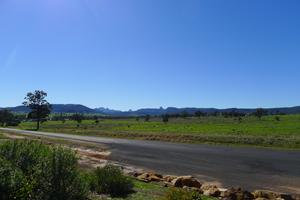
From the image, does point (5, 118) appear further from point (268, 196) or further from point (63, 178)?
point (63, 178)

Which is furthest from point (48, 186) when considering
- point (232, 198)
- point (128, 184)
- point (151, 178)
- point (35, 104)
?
point (35, 104)

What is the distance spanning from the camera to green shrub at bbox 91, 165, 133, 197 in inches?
567

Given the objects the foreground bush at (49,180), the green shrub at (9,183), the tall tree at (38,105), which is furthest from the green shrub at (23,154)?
the tall tree at (38,105)

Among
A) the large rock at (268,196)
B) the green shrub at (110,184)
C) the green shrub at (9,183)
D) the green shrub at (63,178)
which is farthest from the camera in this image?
the large rock at (268,196)

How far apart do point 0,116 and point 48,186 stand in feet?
485

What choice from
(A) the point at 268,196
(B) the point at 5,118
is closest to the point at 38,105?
(B) the point at 5,118

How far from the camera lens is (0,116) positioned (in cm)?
15062

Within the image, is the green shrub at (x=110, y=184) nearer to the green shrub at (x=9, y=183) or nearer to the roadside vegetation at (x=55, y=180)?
the roadside vegetation at (x=55, y=180)

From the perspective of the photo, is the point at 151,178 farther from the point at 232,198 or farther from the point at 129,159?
the point at 129,159

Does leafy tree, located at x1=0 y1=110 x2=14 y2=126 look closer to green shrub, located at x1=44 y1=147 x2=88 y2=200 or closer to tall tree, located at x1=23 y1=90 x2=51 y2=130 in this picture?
tall tree, located at x1=23 y1=90 x2=51 y2=130

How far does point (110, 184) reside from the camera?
14.6 m

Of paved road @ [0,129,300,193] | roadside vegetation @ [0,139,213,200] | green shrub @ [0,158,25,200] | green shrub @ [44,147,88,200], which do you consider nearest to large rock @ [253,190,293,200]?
paved road @ [0,129,300,193]

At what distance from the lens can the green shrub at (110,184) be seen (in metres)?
14.4

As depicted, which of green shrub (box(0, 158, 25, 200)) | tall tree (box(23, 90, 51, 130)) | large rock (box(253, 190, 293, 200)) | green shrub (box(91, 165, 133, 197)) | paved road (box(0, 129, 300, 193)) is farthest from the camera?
tall tree (box(23, 90, 51, 130))
